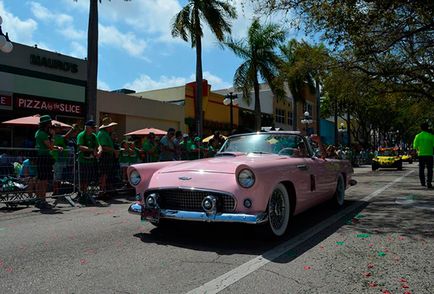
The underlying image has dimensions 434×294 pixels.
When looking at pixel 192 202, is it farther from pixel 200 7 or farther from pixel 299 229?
pixel 200 7

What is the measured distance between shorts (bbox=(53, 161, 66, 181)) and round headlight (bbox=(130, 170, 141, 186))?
415 centimetres

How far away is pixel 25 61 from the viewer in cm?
2016

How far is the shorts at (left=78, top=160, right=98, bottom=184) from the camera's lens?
9.80 m

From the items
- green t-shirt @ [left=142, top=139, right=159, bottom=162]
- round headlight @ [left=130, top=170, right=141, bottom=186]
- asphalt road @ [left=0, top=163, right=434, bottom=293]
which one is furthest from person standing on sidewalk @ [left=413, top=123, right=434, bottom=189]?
round headlight @ [left=130, top=170, right=141, bottom=186]

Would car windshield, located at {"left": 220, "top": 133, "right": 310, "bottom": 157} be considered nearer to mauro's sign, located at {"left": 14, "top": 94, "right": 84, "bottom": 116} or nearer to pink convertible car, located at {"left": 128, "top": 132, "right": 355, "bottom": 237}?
pink convertible car, located at {"left": 128, "top": 132, "right": 355, "bottom": 237}

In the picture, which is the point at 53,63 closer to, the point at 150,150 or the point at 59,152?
the point at 150,150

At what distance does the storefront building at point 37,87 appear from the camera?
1933 centimetres

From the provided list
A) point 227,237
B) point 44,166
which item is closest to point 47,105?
point 44,166

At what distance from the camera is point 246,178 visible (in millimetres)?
5242

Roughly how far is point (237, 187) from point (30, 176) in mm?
5833

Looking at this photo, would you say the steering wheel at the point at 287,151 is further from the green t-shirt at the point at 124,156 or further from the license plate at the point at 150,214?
the green t-shirt at the point at 124,156

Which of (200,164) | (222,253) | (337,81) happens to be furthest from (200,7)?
(222,253)

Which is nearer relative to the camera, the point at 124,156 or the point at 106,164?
the point at 106,164

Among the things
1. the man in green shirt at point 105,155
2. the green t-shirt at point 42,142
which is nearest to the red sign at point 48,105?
the man in green shirt at point 105,155
